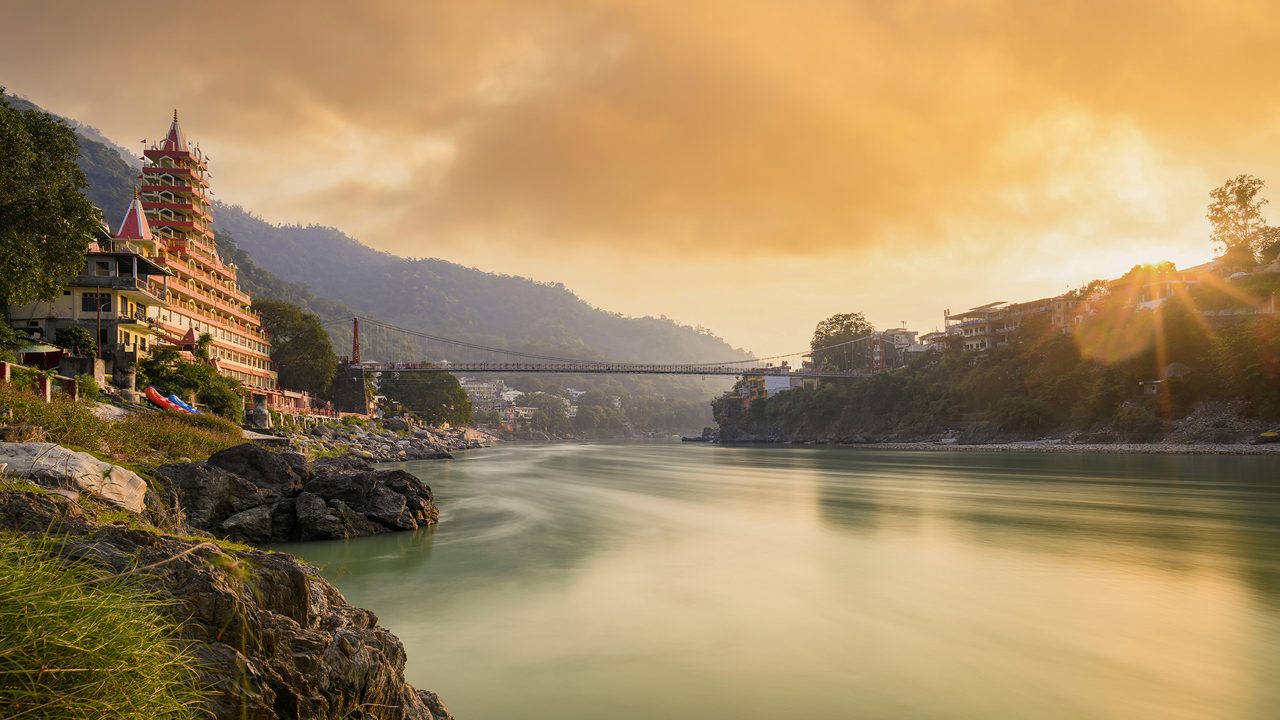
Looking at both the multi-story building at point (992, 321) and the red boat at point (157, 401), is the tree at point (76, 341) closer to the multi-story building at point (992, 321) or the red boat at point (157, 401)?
the red boat at point (157, 401)

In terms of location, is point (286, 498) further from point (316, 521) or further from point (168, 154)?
point (168, 154)

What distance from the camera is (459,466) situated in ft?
139

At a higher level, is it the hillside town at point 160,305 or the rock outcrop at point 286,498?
the hillside town at point 160,305

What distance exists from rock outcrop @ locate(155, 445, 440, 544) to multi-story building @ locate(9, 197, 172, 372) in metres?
18.7

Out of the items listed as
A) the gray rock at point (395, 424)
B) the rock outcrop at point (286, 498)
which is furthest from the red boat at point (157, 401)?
the gray rock at point (395, 424)

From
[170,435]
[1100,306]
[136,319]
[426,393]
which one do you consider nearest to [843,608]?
[170,435]

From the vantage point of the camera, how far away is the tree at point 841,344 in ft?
327

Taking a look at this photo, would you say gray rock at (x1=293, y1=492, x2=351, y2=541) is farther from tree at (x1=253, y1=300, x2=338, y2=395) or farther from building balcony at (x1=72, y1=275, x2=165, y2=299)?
tree at (x1=253, y1=300, x2=338, y2=395)

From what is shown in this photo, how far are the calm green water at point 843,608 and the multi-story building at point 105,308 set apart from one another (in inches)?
840

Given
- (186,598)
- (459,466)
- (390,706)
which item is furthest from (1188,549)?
(459,466)

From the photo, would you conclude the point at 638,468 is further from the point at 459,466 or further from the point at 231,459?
the point at 231,459

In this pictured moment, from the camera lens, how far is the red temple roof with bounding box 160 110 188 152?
49.1 meters

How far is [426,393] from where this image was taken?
258 feet

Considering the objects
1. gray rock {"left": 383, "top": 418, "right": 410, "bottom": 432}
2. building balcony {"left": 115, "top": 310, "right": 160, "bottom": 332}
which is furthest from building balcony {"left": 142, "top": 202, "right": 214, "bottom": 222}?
gray rock {"left": 383, "top": 418, "right": 410, "bottom": 432}
